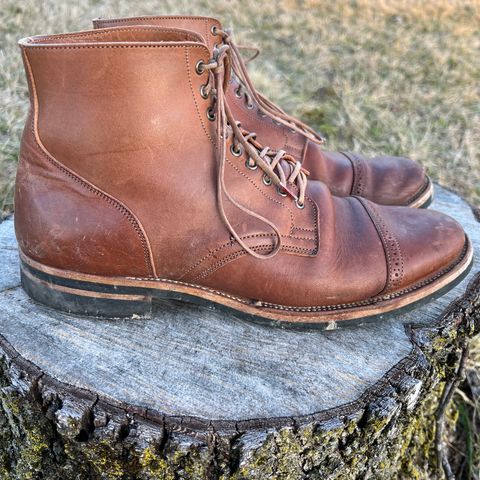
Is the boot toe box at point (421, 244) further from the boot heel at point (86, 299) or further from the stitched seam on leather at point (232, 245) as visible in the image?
the boot heel at point (86, 299)

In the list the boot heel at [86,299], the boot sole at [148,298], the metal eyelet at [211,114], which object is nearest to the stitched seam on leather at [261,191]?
the metal eyelet at [211,114]

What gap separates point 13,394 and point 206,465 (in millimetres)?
500

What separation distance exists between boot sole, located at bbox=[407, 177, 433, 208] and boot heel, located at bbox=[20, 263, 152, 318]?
3.37ft

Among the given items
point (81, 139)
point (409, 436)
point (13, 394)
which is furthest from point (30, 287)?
point (409, 436)

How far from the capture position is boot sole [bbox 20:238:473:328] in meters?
1.48

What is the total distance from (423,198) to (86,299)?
48.1 inches

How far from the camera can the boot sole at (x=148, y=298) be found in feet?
4.87

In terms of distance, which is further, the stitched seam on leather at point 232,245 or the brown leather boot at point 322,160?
the brown leather boot at point 322,160

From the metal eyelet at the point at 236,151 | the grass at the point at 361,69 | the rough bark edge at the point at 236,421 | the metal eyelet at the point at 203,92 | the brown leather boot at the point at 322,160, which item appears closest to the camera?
the rough bark edge at the point at 236,421

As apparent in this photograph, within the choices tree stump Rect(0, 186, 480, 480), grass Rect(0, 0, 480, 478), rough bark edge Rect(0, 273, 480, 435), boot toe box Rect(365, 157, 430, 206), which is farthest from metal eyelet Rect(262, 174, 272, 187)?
grass Rect(0, 0, 480, 478)

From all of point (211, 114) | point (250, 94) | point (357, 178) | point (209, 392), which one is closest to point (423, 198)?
point (357, 178)

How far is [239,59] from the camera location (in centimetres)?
199

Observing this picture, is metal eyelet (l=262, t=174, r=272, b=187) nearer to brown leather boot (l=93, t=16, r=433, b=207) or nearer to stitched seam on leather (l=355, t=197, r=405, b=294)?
stitched seam on leather (l=355, t=197, r=405, b=294)

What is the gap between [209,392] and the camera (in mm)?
1341
